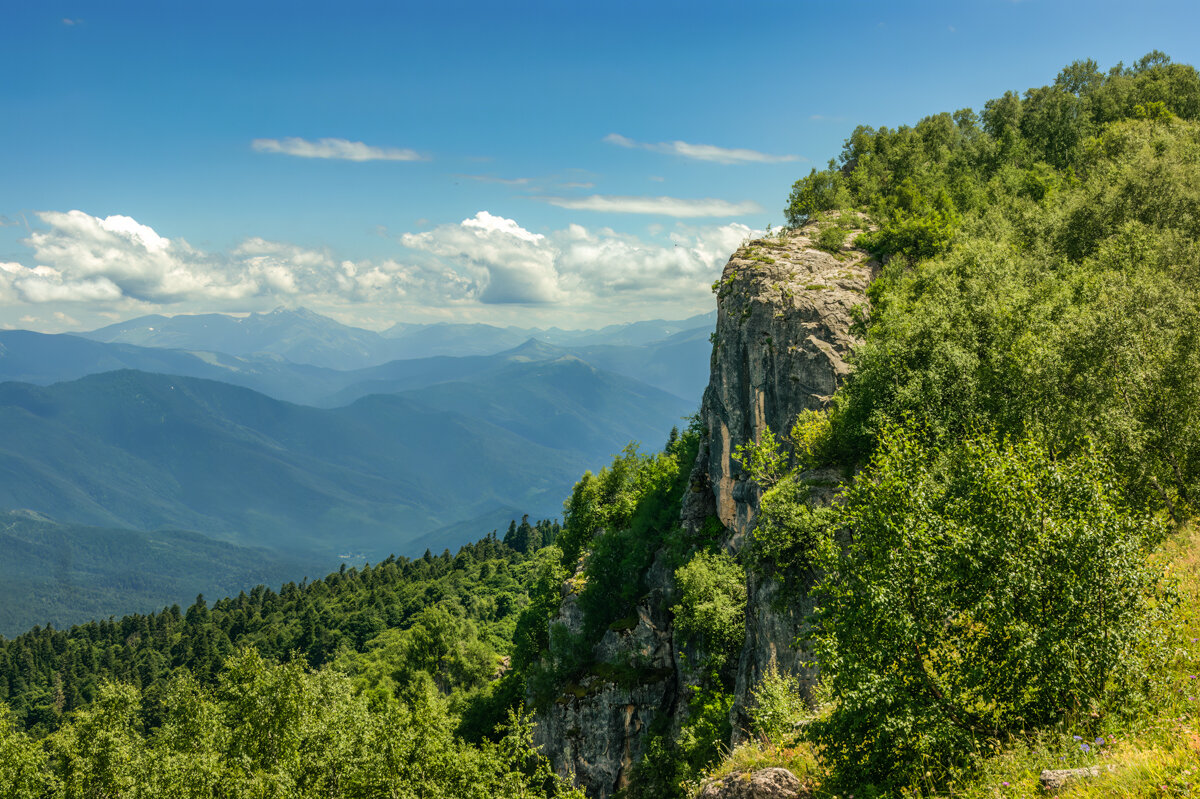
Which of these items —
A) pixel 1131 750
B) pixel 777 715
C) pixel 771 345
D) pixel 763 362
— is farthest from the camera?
pixel 763 362

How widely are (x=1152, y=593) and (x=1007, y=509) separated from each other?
4.70 m

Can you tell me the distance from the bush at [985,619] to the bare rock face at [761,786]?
1863 mm

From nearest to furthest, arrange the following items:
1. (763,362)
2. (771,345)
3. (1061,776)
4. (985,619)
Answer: (1061,776) → (985,619) → (771,345) → (763,362)

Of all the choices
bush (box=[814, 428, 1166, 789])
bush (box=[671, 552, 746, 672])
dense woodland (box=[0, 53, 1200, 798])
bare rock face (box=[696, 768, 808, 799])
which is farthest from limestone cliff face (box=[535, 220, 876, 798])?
bush (box=[814, 428, 1166, 789])

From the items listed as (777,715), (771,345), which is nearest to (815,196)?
(771,345)

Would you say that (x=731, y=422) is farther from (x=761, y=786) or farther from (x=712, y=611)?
(x=761, y=786)

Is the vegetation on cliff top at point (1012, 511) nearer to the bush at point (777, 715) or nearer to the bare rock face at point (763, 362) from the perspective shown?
the bush at point (777, 715)

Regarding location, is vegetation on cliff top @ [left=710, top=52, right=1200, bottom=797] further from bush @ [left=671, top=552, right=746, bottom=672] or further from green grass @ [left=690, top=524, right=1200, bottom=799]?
bush @ [left=671, top=552, right=746, bottom=672]

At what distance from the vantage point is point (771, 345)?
5119cm

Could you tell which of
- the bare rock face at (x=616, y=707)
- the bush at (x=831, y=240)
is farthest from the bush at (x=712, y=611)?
the bush at (x=831, y=240)

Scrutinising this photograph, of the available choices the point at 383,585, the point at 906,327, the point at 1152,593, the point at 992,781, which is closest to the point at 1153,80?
the point at 906,327

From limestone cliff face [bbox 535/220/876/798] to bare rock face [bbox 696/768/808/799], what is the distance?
27.6m

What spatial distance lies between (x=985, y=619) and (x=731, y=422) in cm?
4093

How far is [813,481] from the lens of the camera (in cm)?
3781
